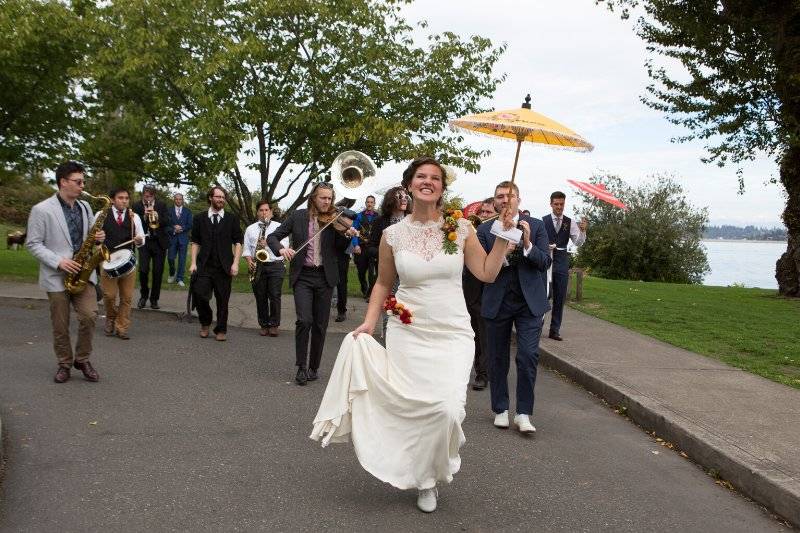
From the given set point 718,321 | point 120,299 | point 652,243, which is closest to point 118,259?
point 120,299

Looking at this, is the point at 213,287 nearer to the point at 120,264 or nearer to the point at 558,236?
the point at 120,264

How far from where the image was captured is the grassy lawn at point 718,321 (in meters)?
9.98

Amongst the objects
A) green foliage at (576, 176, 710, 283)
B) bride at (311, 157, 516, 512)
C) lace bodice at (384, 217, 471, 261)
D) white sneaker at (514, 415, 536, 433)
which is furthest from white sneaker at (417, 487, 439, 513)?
green foliage at (576, 176, 710, 283)

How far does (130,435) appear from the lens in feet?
18.5

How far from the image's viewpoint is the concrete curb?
4.75 metres

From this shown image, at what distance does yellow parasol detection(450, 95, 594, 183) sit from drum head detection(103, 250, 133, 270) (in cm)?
527

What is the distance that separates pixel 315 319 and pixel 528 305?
107 inches

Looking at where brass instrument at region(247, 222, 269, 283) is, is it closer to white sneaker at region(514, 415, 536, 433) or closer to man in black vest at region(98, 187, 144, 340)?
man in black vest at region(98, 187, 144, 340)

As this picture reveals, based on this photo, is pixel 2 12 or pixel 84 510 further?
pixel 2 12

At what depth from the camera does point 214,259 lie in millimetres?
10188

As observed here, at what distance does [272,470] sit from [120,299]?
5.84 meters

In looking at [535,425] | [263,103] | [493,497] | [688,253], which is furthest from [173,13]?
[688,253]

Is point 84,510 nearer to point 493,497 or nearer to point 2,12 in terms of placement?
point 493,497

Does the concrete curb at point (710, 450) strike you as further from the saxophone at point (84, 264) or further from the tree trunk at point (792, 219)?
the tree trunk at point (792, 219)
